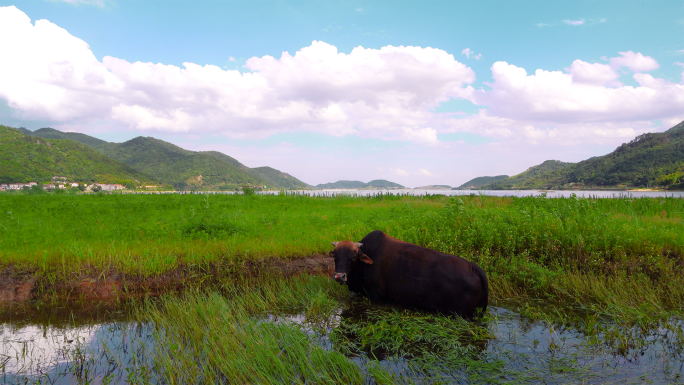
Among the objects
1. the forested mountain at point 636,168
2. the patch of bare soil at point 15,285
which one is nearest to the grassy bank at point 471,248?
the patch of bare soil at point 15,285

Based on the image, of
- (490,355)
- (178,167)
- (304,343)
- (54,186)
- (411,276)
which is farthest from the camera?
(178,167)

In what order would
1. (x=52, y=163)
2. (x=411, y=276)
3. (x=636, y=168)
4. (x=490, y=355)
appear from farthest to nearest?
(x=636, y=168) → (x=52, y=163) → (x=411, y=276) → (x=490, y=355)

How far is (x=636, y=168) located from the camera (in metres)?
99.2

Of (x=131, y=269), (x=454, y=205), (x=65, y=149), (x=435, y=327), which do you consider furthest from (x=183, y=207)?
(x=65, y=149)

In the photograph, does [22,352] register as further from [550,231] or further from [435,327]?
[550,231]

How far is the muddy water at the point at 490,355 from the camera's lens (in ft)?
14.7

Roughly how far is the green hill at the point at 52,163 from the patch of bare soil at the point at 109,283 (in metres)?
66.3

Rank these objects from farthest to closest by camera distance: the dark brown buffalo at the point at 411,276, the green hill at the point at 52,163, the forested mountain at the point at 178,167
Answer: the forested mountain at the point at 178,167, the green hill at the point at 52,163, the dark brown buffalo at the point at 411,276

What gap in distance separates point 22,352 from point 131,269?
11.8 ft

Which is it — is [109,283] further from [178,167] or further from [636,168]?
[178,167]

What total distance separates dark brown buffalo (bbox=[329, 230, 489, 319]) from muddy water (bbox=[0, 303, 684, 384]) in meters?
0.80

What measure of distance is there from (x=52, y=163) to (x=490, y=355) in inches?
4016

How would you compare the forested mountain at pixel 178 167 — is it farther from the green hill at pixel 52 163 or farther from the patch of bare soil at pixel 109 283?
the patch of bare soil at pixel 109 283

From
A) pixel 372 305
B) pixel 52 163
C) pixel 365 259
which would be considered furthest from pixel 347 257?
pixel 52 163
